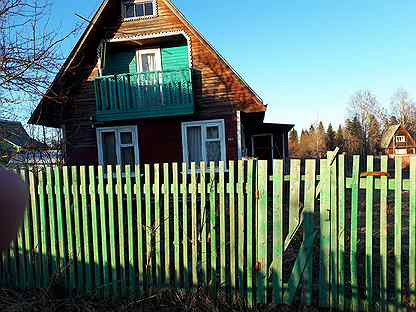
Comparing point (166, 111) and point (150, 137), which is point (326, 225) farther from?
point (150, 137)

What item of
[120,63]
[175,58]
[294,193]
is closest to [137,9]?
[120,63]

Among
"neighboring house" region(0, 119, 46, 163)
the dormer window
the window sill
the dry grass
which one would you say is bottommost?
the dry grass

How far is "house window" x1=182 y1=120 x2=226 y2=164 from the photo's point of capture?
1268cm

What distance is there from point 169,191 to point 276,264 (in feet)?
4.79

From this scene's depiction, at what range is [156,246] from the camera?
12.5 feet

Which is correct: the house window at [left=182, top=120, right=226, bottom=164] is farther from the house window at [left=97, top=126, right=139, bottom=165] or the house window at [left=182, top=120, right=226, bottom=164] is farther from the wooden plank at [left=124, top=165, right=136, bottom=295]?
the wooden plank at [left=124, top=165, right=136, bottom=295]

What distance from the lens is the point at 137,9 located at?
12711 millimetres

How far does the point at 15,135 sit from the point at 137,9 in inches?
279

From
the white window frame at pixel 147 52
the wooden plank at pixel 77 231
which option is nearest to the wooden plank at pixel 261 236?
the wooden plank at pixel 77 231

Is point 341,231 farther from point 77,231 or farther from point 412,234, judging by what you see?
point 77,231

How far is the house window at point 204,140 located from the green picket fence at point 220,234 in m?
8.53

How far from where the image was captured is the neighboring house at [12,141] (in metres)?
8.30

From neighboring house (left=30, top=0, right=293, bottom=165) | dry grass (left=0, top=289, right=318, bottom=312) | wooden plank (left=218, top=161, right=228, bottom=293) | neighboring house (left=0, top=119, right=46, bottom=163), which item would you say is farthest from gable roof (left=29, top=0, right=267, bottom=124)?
dry grass (left=0, top=289, right=318, bottom=312)

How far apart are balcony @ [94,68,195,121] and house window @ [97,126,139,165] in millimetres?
912
